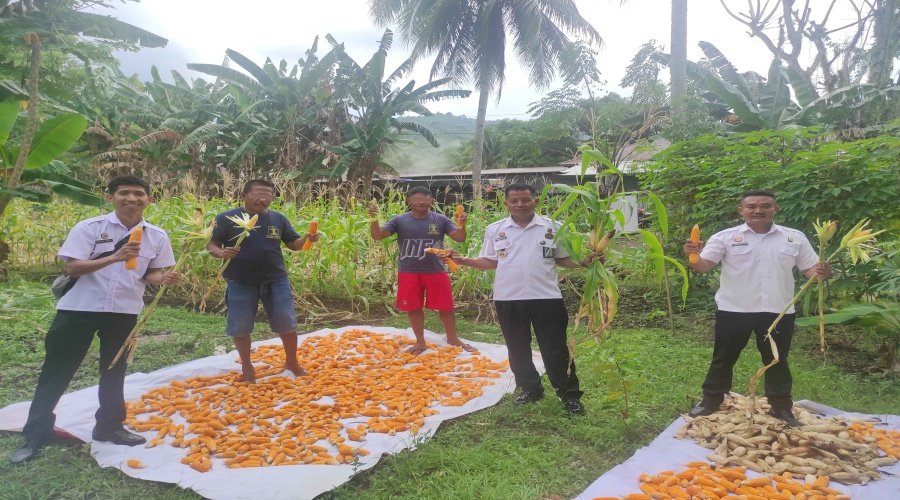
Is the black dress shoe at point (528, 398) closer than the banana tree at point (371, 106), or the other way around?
the black dress shoe at point (528, 398)

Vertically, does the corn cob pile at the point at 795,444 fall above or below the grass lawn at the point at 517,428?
above

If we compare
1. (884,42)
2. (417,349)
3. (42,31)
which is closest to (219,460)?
(417,349)

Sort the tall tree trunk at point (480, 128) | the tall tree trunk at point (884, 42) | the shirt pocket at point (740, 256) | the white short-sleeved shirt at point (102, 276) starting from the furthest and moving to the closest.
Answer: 1. the tall tree trunk at point (480, 128)
2. the tall tree trunk at point (884, 42)
3. the shirt pocket at point (740, 256)
4. the white short-sleeved shirt at point (102, 276)

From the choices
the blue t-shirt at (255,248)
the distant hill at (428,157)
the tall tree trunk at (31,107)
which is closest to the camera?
the blue t-shirt at (255,248)

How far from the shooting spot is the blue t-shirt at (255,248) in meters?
4.23

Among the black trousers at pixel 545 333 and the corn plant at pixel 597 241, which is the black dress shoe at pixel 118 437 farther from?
the corn plant at pixel 597 241

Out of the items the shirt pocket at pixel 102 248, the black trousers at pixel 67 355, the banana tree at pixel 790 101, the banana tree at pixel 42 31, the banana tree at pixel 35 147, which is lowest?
the black trousers at pixel 67 355

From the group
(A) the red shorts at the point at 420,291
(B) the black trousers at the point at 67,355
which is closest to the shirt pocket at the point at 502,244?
(A) the red shorts at the point at 420,291

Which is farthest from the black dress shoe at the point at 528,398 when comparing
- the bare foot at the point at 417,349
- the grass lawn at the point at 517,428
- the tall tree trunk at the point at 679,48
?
the tall tree trunk at the point at 679,48

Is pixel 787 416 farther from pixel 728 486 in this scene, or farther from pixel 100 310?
pixel 100 310

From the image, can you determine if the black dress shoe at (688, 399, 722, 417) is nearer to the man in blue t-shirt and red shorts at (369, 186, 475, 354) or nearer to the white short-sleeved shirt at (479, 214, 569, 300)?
the white short-sleeved shirt at (479, 214, 569, 300)

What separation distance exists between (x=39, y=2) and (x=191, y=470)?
5.22 metres

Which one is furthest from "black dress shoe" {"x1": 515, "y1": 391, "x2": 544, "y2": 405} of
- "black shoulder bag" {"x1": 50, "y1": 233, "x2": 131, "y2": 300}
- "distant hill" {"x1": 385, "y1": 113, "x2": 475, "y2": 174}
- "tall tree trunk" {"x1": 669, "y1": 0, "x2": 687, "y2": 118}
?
"distant hill" {"x1": 385, "y1": 113, "x2": 475, "y2": 174}

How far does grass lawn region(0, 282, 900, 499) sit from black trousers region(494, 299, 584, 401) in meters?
0.16
